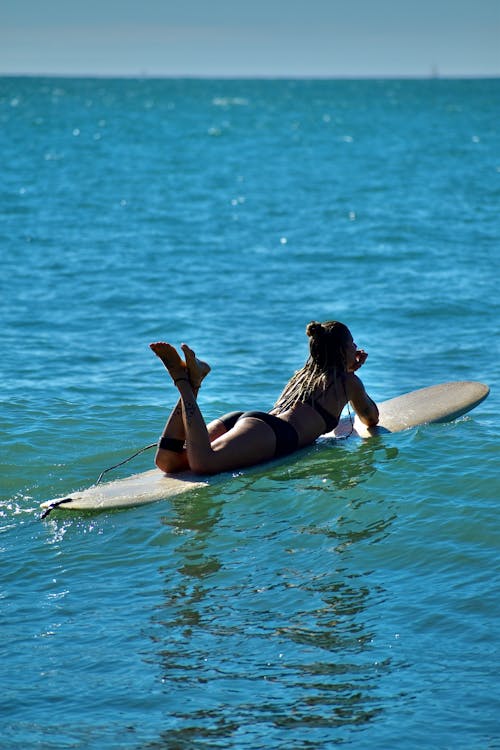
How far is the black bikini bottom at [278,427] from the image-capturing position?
26.4ft

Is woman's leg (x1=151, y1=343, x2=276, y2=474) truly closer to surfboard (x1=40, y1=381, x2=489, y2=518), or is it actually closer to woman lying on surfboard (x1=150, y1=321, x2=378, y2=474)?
woman lying on surfboard (x1=150, y1=321, x2=378, y2=474)

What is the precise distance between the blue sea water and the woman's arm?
20 cm

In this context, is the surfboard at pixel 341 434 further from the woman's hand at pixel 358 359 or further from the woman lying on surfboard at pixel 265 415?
the woman's hand at pixel 358 359

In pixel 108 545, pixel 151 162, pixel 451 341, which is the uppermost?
pixel 151 162

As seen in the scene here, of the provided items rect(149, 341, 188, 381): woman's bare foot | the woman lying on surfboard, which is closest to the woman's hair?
the woman lying on surfboard

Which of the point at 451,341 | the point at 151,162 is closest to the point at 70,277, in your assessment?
the point at 451,341

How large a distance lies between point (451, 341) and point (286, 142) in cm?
3848

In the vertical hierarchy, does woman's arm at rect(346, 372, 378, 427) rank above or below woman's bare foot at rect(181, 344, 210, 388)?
below

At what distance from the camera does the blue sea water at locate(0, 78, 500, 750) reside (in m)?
5.20

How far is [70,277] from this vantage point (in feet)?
56.5

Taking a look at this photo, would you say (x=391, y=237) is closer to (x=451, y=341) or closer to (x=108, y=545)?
(x=451, y=341)

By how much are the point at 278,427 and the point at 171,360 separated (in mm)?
1071

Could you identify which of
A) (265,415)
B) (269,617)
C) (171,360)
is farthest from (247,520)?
(269,617)

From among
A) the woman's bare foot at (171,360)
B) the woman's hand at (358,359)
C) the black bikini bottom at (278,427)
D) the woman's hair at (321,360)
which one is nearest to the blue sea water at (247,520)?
the black bikini bottom at (278,427)
